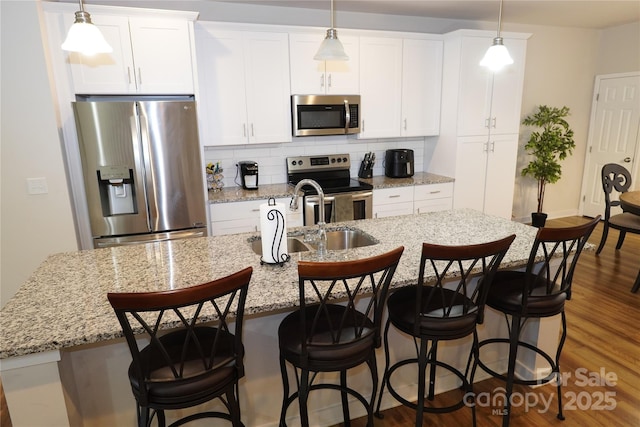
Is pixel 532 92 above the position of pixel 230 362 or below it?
above

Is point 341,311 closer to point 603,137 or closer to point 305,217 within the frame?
point 305,217

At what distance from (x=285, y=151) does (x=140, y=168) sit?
5.25 ft

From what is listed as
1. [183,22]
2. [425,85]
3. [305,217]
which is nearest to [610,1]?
[425,85]

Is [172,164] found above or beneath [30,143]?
beneath

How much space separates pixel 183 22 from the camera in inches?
122

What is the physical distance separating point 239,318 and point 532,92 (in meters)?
5.35

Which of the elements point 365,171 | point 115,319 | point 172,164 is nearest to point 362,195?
point 365,171

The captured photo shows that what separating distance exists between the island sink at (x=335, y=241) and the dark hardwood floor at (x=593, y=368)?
0.94 m

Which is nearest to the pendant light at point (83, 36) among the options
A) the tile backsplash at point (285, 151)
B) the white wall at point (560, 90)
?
the tile backsplash at point (285, 151)

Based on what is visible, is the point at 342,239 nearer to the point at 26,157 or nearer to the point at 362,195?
the point at 362,195

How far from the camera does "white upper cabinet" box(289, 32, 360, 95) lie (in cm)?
375

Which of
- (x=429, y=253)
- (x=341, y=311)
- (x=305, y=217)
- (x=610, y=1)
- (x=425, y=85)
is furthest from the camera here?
(x=425, y=85)

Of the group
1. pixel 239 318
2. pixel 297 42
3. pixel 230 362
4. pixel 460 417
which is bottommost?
pixel 460 417

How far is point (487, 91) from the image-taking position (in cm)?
430
